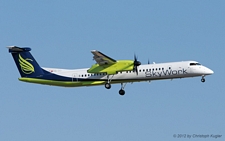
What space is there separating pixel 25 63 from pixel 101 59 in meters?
8.37

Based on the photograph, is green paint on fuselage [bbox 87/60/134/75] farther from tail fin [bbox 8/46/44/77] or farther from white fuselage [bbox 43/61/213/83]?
tail fin [bbox 8/46/44/77]

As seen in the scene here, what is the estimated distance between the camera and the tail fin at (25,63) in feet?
147

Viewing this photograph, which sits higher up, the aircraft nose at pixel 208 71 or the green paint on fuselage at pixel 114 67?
the green paint on fuselage at pixel 114 67

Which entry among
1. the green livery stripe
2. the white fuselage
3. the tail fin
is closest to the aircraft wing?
the white fuselage

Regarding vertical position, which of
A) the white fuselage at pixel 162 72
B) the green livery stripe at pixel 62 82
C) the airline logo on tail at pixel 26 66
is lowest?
the green livery stripe at pixel 62 82

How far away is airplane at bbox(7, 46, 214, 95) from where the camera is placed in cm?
4188

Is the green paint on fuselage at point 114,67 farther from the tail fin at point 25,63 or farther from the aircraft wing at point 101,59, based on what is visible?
the tail fin at point 25,63

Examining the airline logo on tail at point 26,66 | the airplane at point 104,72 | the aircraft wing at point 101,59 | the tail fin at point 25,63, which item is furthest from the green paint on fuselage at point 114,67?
the airline logo on tail at point 26,66

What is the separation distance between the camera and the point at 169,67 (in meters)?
42.0

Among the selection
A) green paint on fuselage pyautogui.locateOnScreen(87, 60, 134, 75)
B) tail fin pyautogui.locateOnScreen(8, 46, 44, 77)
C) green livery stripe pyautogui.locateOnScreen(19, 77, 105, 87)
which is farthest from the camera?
tail fin pyautogui.locateOnScreen(8, 46, 44, 77)

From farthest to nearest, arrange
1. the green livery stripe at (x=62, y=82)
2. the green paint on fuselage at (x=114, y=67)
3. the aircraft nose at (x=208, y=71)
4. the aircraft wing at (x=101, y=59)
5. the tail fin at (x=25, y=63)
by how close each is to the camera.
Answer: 1. the tail fin at (x=25, y=63)
2. the green livery stripe at (x=62, y=82)
3. the aircraft nose at (x=208, y=71)
4. the green paint on fuselage at (x=114, y=67)
5. the aircraft wing at (x=101, y=59)

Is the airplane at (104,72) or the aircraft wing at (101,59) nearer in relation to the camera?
the aircraft wing at (101,59)

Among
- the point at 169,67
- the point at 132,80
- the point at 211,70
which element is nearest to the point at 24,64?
the point at 132,80

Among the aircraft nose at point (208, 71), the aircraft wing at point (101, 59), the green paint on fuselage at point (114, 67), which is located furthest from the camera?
the aircraft nose at point (208, 71)
